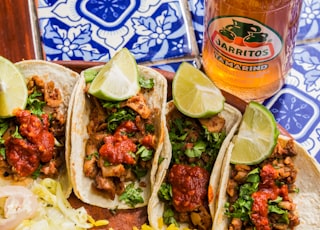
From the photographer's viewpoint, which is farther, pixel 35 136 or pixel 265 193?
pixel 35 136

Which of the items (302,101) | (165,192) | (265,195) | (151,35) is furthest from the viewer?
(151,35)

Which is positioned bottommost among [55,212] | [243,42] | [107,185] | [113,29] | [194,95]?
[55,212]

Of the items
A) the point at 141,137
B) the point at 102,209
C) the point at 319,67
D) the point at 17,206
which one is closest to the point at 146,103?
the point at 141,137

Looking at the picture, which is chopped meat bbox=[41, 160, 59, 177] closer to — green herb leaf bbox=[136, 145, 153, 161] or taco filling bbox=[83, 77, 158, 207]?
taco filling bbox=[83, 77, 158, 207]

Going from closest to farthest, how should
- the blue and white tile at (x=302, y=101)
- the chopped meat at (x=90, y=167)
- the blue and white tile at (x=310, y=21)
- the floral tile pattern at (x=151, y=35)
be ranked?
the chopped meat at (x=90, y=167) → the blue and white tile at (x=302, y=101) → the floral tile pattern at (x=151, y=35) → the blue and white tile at (x=310, y=21)

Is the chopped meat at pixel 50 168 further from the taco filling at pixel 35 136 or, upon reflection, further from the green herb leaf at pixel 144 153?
the green herb leaf at pixel 144 153

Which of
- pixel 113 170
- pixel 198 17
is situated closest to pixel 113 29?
pixel 198 17

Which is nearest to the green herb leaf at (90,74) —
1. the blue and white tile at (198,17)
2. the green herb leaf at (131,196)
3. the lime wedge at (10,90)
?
the lime wedge at (10,90)

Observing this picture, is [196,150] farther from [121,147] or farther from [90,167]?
[90,167]

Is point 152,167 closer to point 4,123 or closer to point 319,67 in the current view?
point 4,123
